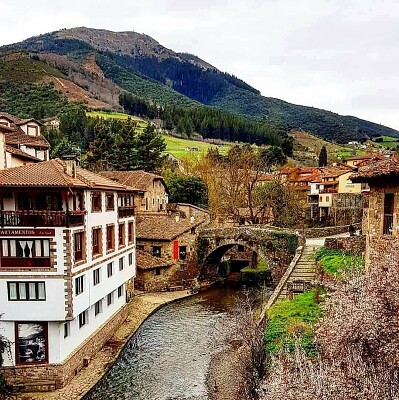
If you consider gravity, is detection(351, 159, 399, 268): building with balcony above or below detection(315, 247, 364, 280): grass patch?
above

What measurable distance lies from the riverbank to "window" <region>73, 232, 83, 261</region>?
6.12 meters

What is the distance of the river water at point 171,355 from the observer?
23.6 metres

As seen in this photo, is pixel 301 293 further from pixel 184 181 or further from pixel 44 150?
pixel 184 181

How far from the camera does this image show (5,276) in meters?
22.5

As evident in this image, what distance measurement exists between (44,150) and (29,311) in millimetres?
26252

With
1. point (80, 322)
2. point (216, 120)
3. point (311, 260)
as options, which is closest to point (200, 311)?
point (311, 260)

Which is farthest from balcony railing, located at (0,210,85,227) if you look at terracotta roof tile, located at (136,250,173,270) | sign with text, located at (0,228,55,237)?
terracotta roof tile, located at (136,250,173,270)

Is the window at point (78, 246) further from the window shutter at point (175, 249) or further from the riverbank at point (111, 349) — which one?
the window shutter at point (175, 249)

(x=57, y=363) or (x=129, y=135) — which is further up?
(x=129, y=135)

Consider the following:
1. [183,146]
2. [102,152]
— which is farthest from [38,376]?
[183,146]

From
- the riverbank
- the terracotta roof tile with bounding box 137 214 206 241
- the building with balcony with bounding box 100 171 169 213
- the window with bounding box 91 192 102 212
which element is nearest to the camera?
the riverbank

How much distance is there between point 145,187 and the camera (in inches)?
2151

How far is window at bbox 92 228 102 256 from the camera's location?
27.7 meters

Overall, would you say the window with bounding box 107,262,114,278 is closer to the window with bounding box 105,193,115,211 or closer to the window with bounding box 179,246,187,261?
the window with bounding box 105,193,115,211
